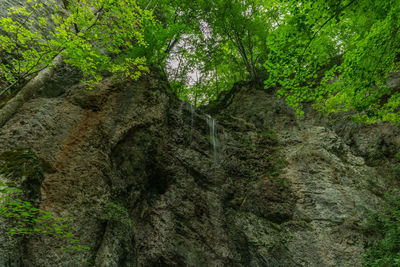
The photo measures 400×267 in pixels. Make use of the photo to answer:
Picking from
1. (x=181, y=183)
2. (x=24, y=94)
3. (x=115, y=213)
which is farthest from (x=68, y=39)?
(x=181, y=183)

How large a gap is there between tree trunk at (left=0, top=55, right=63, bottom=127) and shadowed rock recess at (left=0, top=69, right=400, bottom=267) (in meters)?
1.53

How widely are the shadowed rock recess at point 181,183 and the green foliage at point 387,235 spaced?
34 cm

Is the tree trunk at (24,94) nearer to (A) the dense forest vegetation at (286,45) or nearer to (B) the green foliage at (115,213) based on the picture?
(A) the dense forest vegetation at (286,45)

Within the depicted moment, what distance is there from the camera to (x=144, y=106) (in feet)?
30.3

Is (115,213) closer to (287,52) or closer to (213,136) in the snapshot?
(213,136)

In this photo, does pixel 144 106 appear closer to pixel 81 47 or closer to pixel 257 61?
pixel 81 47

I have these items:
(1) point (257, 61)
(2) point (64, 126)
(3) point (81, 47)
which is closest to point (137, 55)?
(3) point (81, 47)

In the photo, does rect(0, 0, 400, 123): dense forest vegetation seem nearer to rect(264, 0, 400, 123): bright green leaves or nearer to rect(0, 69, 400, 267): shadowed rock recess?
rect(264, 0, 400, 123): bright green leaves

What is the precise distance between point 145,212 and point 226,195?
3.89 metres

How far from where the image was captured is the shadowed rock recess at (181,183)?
234 inches

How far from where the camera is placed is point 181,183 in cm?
918

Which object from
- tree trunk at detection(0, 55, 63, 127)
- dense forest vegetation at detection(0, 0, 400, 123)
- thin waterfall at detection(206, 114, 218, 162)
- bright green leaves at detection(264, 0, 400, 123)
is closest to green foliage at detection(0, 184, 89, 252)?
tree trunk at detection(0, 55, 63, 127)

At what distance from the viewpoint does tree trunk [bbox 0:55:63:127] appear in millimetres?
4552

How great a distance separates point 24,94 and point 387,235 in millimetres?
11851
